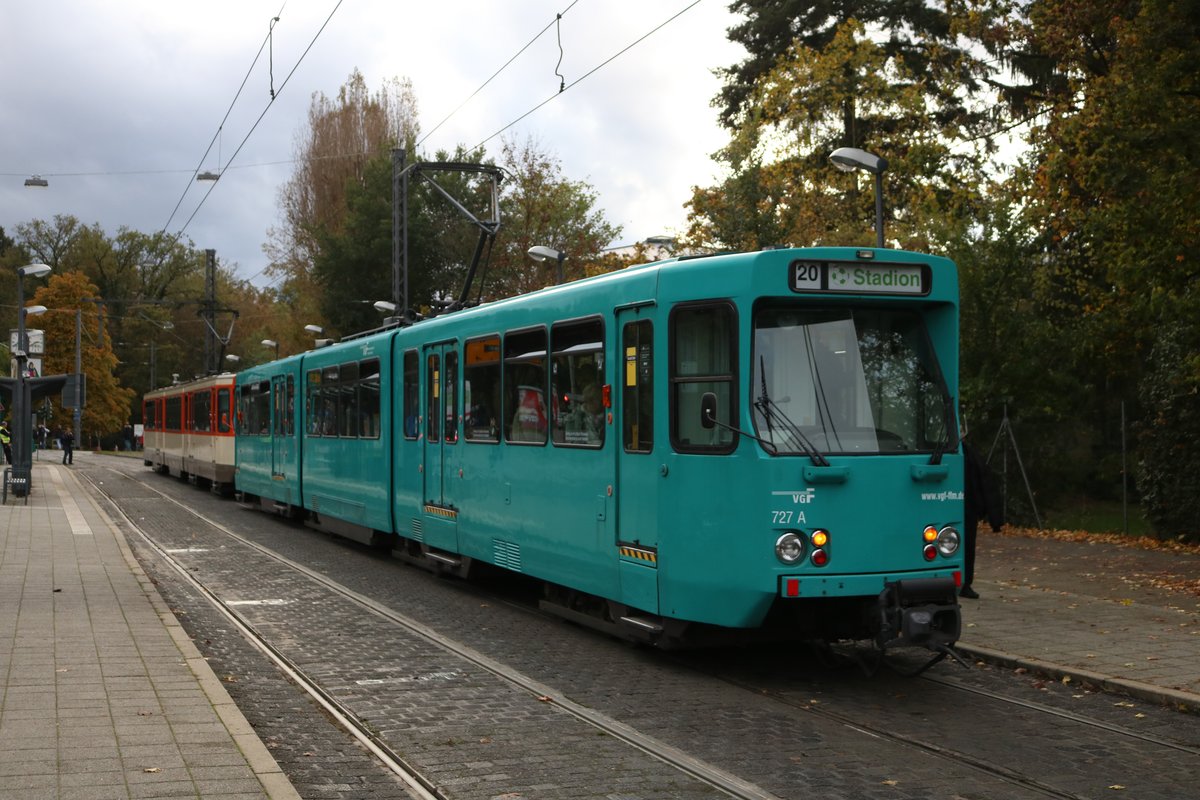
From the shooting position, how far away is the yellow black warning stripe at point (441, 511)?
14094mm

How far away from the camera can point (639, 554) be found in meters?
9.76

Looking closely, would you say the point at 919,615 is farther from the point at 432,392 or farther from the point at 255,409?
the point at 255,409

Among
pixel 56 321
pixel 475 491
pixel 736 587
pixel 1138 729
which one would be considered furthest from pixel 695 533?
pixel 56 321

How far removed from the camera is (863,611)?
355 inches

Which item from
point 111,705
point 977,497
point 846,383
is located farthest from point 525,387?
point 111,705

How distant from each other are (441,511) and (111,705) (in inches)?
270

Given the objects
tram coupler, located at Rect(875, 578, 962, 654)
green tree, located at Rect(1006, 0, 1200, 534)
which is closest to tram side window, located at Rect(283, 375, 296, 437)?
green tree, located at Rect(1006, 0, 1200, 534)

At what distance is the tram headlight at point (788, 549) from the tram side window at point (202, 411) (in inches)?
1015

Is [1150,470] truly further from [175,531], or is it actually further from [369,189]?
[369,189]

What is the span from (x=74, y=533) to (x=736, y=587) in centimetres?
1439

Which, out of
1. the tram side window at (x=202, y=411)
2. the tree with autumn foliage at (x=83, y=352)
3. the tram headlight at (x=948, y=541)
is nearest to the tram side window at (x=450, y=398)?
the tram headlight at (x=948, y=541)

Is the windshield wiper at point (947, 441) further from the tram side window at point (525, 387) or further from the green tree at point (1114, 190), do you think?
the green tree at point (1114, 190)

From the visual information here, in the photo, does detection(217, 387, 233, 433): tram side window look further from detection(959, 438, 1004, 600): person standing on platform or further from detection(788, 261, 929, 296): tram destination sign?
detection(788, 261, 929, 296): tram destination sign

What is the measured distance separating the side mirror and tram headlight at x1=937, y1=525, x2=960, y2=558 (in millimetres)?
1720
